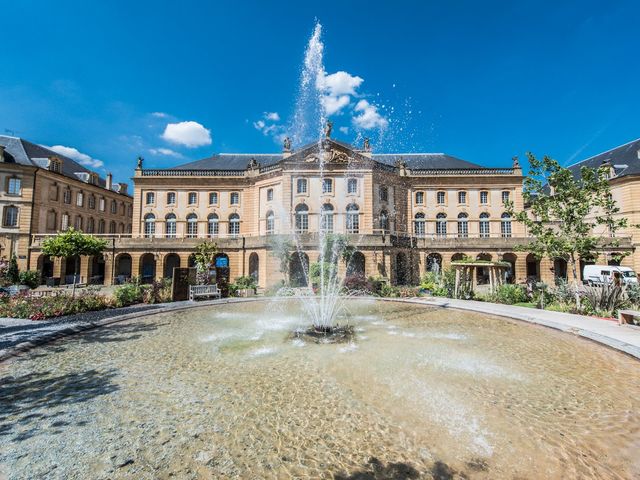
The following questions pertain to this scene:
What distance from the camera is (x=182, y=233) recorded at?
115 feet

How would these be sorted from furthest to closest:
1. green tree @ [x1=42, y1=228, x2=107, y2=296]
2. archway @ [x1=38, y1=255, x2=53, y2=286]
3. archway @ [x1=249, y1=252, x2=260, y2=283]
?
1. archway @ [x1=249, y1=252, x2=260, y2=283]
2. archway @ [x1=38, y1=255, x2=53, y2=286]
3. green tree @ [x1=42, y1=228, x2=107, y2=296]

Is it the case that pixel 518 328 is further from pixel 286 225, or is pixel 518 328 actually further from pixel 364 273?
pixel 286 225

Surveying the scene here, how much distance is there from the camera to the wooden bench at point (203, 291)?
17344 mm

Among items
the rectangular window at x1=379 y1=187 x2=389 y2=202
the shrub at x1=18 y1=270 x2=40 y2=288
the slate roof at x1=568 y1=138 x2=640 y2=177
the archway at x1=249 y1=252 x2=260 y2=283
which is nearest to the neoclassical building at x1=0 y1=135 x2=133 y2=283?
the shrub at x1=18 y1=270 x2=40 y2=288

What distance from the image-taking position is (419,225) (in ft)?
114

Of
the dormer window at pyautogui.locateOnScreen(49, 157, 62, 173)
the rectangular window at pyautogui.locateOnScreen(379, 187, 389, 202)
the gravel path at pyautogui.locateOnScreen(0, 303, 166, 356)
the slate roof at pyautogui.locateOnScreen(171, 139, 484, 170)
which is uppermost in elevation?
the slate roof at pyautogui.locateOnScreen(171, 139, 484, 170)

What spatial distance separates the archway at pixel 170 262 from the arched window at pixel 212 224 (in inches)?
172

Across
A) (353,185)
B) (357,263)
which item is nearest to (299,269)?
(357,263)

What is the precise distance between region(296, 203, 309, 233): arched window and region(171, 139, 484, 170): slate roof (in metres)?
8.81

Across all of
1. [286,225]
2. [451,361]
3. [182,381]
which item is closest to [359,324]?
[451,361]

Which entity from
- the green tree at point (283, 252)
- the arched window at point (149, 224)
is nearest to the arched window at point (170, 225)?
the arched window at point (149, 224)

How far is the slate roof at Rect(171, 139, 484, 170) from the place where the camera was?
121 feet

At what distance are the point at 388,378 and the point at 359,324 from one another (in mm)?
5465

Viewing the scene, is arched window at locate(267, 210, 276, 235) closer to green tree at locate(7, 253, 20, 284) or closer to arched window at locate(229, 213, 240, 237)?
arched window at locate(229, 213, 240, 237)
